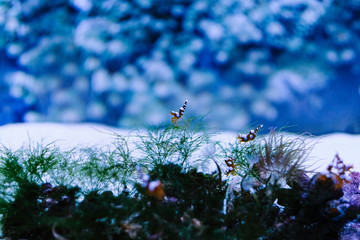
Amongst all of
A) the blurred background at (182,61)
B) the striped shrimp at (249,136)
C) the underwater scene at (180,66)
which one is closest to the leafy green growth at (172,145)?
the striped shrimp at (249,136)

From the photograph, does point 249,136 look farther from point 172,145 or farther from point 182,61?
point 182,61

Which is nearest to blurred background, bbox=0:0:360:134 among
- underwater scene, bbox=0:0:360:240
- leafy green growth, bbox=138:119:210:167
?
underwater scene, bbox=0:0:360:240

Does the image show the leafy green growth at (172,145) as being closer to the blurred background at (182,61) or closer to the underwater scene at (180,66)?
the underwater scene at (180,66)

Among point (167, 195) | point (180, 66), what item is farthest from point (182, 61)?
point (167, 195)

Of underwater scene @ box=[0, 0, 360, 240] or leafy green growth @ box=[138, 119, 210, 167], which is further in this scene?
underwater scene @ box=[0, 0, 360, 240]

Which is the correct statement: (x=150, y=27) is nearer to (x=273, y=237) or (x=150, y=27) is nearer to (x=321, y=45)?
(x=321, y=45)

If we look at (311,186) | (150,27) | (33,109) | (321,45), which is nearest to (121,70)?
(150,27)

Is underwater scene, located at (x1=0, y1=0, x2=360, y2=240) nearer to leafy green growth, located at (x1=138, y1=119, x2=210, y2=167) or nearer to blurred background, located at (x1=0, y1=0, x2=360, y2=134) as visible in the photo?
blurred background, located at (x1=0, y1=0, x2=360, y2=134)

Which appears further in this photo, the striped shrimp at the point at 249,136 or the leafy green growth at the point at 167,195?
the striped shrimp at the point at 249,136

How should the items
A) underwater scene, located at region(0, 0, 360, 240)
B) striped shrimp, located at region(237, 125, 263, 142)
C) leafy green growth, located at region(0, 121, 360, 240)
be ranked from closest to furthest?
leafy green growth, located at region(0, 121, 360, 240)
striped shrimp, located at region(237, 125, 263, 142)
underwater scene, located at region(0, 0, 360, 240)
